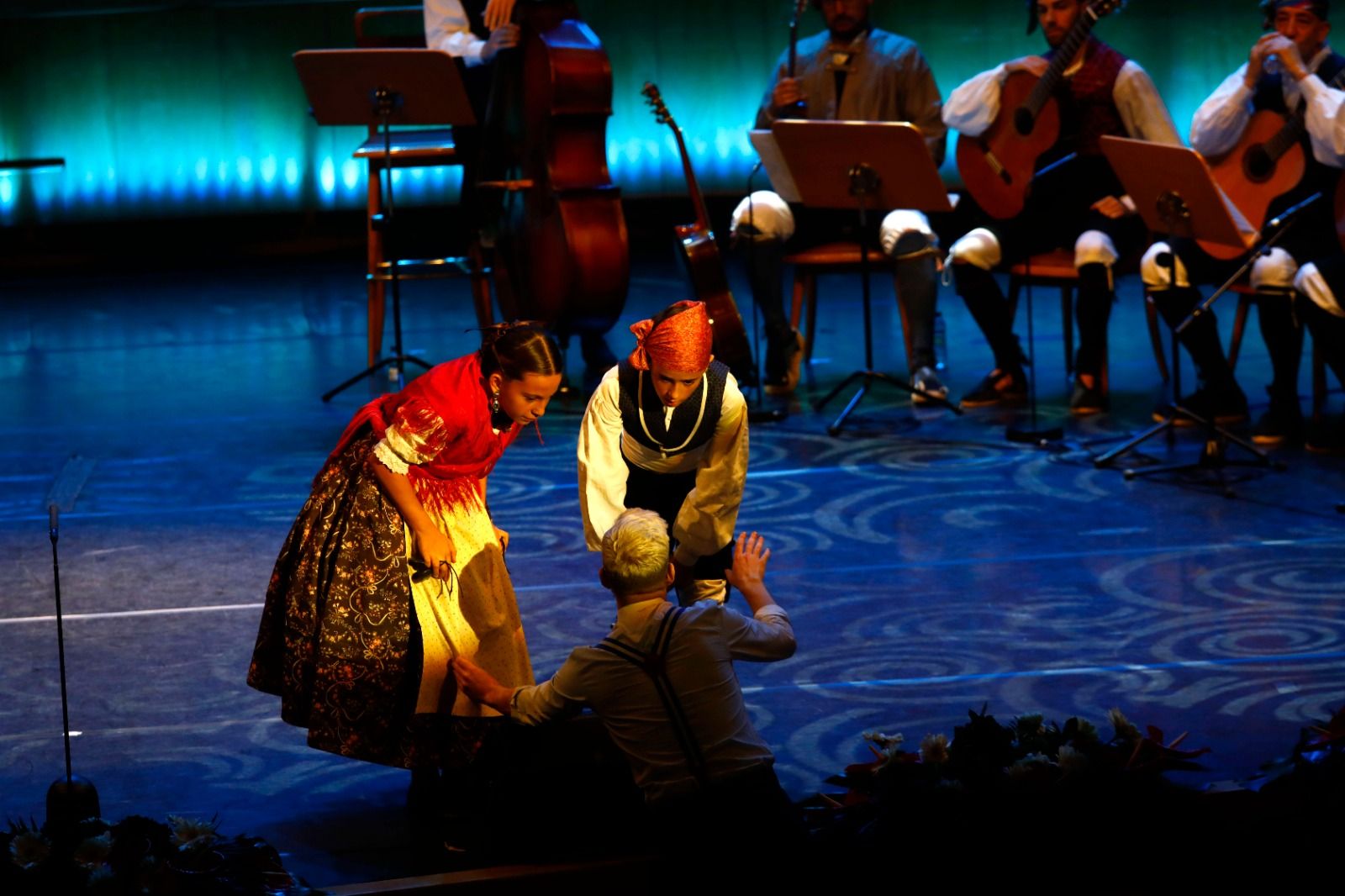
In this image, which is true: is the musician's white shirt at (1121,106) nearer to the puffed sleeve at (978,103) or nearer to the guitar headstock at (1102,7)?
the puffed sleeve at (978,103)

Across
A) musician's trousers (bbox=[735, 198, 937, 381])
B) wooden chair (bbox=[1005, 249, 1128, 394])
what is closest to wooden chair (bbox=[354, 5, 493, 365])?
musician's trousers (bbox=[735, 198, 937, 381])

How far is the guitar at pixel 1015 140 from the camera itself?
20.5 feet

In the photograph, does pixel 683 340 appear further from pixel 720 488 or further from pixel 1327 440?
pixel 1327 440

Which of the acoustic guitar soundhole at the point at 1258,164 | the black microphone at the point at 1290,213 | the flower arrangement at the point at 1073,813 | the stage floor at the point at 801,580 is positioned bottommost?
the stage floor at the point at 801,580

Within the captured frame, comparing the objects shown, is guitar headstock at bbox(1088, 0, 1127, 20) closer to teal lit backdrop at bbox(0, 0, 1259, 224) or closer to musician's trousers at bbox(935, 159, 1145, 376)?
musician's trousers at bbox(935, 159, 1145, 376)

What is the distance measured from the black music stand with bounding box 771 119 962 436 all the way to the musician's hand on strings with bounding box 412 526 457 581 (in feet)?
10.2

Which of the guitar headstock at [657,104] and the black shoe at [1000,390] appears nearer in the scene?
the guitar headstock at [657,104]

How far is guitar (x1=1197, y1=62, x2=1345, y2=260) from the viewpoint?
5586 millimetres

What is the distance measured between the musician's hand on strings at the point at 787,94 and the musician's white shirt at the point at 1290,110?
1464 mm

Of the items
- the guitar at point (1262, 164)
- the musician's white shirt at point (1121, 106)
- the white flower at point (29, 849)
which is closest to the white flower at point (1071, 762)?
the white flower at point (29, 849)

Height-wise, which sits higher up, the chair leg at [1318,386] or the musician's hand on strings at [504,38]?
the musician's hand on strings at [504,38]

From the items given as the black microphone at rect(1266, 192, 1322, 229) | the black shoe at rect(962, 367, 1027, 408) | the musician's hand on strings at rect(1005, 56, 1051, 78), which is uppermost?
the musician's hand on strings at rect(1005, 56, 1051, 78)

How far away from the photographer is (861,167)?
5.91 meters

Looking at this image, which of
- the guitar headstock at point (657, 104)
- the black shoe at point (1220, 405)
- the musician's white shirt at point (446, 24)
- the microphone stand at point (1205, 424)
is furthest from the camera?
the musician's white shirt at point (446, 24)
